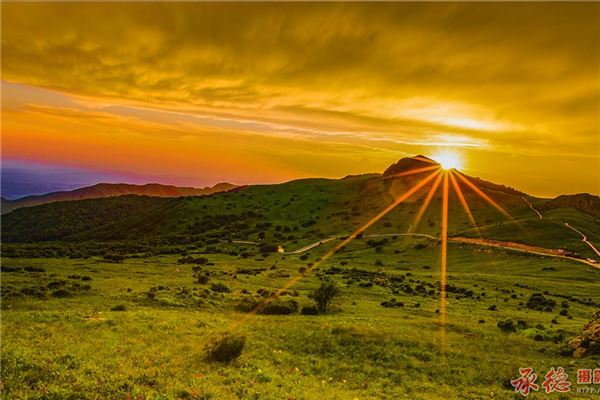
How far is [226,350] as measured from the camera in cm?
2420

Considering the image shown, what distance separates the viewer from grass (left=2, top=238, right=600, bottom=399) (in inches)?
738

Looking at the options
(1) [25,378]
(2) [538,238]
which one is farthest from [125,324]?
(2) [538,238]

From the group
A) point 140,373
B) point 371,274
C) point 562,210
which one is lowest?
point 371,274

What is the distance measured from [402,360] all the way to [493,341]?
34.5 feet

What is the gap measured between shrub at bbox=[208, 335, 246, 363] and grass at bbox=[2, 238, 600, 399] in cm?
47

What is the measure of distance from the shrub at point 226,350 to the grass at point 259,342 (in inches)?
18.4

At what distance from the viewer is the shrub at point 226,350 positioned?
24.0m

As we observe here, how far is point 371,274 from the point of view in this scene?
7862 cm

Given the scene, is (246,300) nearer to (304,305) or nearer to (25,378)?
(304,305)

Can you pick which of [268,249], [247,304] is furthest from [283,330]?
[268,249]

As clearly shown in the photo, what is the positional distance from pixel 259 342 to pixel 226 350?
16.8 feet

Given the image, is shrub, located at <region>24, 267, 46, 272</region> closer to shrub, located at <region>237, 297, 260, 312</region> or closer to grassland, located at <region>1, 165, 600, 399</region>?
grassland, located at <region>1, 165, 600, 399</region>

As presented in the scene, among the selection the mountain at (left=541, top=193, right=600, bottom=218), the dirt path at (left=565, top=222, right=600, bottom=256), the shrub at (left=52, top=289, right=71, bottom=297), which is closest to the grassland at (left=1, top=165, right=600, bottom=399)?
the shrub at (left=52, top=289, right=71, bottom=297)

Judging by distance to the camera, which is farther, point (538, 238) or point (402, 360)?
point (538, 238)
